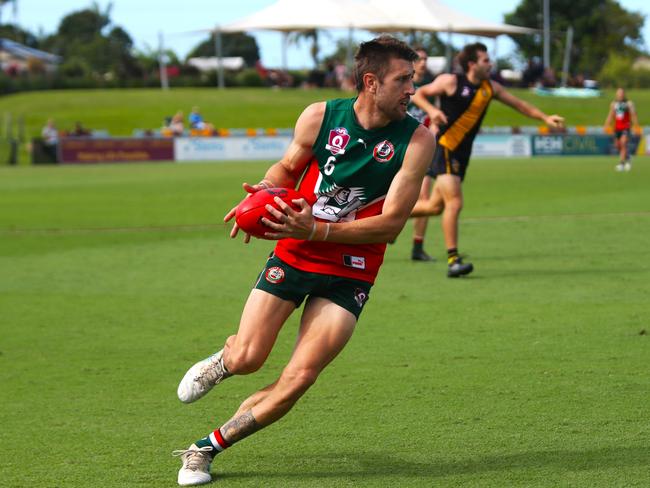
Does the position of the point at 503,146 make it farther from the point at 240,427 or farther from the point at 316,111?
the point at 240,427

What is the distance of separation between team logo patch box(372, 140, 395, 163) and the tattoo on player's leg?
1.37 meters

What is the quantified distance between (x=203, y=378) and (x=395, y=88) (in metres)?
1.70

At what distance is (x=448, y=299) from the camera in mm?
10711

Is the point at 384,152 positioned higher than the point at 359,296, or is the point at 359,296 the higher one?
the point at 384,152

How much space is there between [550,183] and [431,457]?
21097 millimetres

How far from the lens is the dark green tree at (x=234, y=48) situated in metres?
135

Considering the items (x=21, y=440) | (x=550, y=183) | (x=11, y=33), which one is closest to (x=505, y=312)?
(x=21, y=440)

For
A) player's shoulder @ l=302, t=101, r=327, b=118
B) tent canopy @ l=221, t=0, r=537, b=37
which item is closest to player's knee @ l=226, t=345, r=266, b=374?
player's shoulder @ l=302, t=101, r=327, b=118

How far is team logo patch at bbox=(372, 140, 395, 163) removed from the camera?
5.55 m

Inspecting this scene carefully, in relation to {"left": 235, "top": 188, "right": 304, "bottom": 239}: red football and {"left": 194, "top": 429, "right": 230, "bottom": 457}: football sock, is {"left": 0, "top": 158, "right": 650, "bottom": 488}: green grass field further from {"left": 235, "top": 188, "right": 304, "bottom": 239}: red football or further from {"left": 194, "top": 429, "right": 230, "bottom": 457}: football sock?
{"left": 235, "top": 188, "right": 304, "bottom": 239}: red football

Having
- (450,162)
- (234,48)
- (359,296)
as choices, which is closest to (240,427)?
(359,296)

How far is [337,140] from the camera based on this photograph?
561cm

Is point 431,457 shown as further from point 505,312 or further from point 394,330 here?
point 505,312

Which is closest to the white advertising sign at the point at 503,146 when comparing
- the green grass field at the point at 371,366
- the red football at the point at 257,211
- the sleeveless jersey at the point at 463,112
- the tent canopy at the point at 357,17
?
the tent canopy at the point at 357,17
